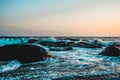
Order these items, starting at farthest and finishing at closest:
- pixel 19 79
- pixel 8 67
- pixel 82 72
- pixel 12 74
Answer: pixel 8 67 < pixel 82 72 < pixel 12 74 < pixel 19 79

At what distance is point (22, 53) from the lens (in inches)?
631

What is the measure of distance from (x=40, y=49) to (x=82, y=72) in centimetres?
505

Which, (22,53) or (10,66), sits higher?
(22,53)

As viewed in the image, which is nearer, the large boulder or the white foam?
the white foam

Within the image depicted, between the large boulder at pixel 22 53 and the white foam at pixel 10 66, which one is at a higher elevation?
the large boulder at pixel 22 53

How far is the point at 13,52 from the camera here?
16.2m

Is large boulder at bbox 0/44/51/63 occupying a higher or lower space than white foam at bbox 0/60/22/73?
higher

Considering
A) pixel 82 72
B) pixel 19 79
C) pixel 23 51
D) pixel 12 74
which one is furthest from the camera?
pixel 23 51

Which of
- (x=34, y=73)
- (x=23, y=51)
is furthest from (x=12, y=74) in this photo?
(x=23, y=51)

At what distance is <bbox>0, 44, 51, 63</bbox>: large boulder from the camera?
51.7 ft

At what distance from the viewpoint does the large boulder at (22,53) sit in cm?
1577

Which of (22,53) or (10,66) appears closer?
→ (10,66)

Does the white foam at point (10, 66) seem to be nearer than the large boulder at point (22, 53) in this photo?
Yes

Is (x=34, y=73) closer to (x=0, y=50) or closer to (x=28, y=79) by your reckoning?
(x=28, y=79)
